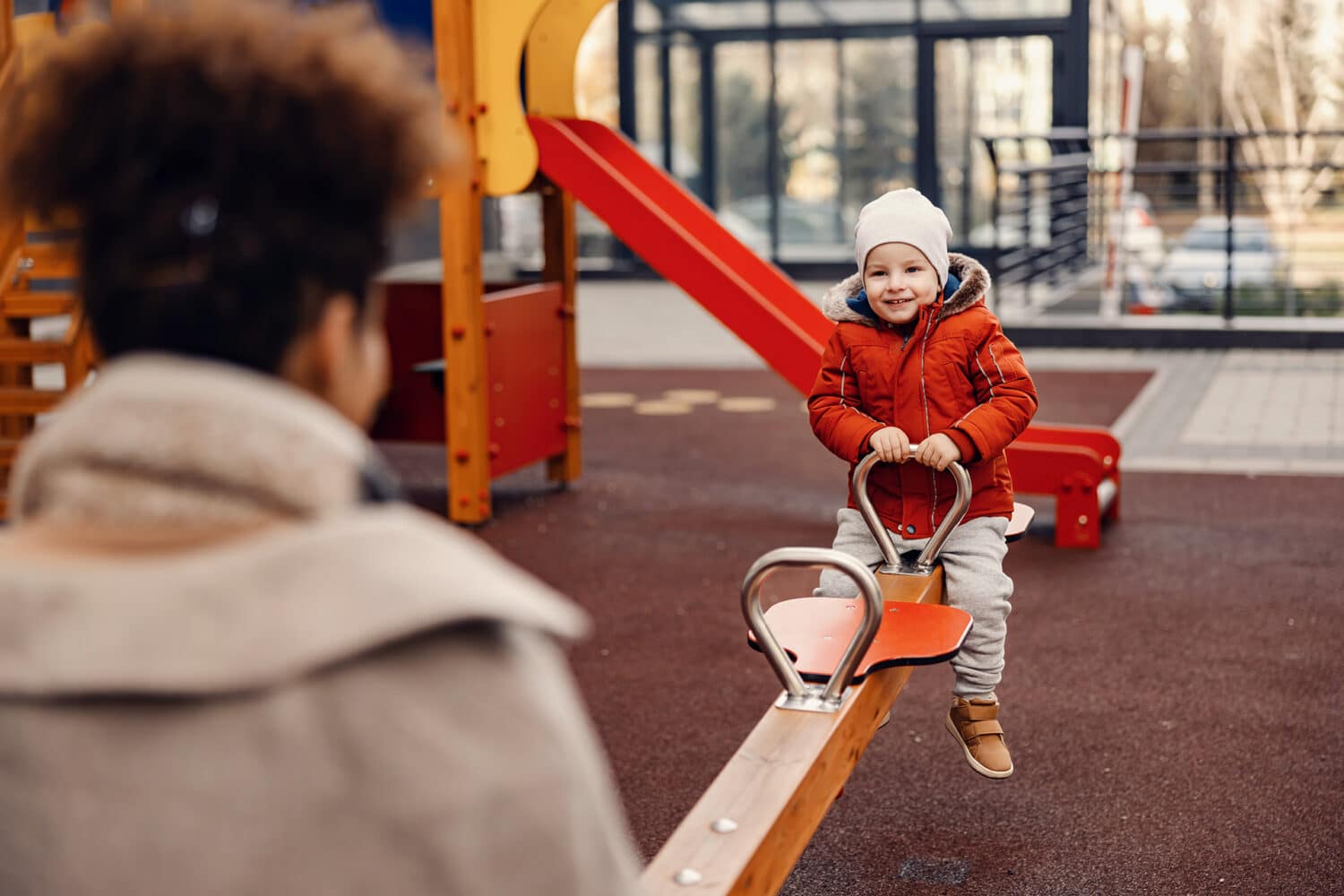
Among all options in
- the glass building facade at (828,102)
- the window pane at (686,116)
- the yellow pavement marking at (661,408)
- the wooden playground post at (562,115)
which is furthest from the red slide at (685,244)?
the window pane at (686,116)

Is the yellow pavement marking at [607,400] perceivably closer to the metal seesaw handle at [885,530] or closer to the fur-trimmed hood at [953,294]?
the fur-trimmed hood at [953,294]

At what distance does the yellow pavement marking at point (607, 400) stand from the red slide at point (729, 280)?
129 inches

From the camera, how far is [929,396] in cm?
381

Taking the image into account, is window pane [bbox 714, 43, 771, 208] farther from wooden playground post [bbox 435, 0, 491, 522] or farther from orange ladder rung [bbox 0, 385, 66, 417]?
orange ladder rung [bbox 0, 385, 66, 417]

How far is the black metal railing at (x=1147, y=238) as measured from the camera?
12477 millimetres

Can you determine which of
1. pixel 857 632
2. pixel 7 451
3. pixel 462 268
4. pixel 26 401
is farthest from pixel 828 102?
pixel 857 632

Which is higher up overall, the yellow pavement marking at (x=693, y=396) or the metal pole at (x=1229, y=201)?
the metal pole at (x=1229, y=201)

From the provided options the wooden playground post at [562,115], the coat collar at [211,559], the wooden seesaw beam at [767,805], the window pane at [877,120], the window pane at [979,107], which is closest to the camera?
the coat collar at [211,559]

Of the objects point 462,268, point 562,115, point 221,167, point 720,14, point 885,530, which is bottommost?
point 885,530

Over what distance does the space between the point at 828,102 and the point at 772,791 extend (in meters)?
18.0

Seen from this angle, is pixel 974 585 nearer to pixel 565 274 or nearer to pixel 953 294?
pixel 953 294

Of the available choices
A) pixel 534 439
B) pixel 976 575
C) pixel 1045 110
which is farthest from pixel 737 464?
pixel 1045 110

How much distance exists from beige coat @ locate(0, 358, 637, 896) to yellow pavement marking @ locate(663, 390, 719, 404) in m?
9.76

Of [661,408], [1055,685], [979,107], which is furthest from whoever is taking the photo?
[979,107]
